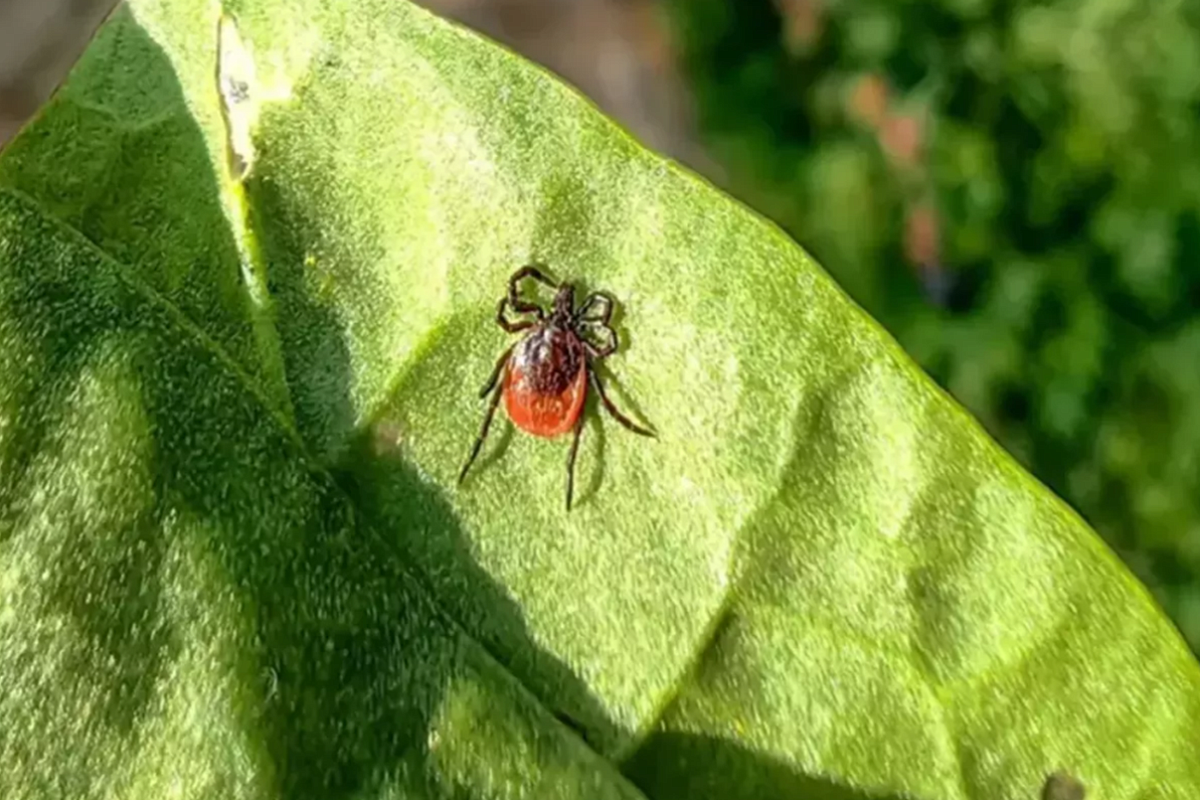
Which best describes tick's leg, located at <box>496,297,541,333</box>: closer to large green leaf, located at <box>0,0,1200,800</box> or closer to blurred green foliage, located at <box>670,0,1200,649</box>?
large green leaf, located at <box>0,0,1200,800</box>

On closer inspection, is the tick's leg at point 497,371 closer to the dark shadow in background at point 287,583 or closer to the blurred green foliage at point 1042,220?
the dark shadow in background at point 287,583

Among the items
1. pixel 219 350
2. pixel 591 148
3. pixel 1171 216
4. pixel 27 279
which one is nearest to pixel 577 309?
pixel 591 148

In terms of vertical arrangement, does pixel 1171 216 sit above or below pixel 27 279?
below

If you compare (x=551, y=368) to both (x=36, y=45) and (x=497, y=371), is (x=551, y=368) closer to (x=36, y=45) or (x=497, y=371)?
(x=497, y=371)

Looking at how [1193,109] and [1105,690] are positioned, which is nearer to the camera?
[1105,690]

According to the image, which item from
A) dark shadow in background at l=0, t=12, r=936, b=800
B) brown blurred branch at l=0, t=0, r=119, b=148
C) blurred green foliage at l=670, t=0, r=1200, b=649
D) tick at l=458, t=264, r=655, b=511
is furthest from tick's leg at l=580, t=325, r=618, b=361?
brown blurred branch at l=0, t=0, r=119, b=148

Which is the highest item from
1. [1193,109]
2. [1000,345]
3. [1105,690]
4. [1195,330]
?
[1105,690]

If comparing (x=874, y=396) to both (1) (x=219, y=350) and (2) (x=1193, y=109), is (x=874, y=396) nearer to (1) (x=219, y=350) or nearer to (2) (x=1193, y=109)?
(1) (x=219, y=350)
